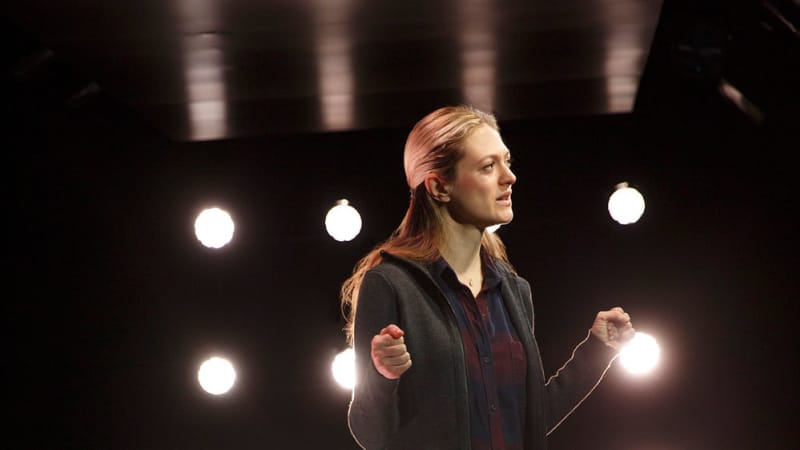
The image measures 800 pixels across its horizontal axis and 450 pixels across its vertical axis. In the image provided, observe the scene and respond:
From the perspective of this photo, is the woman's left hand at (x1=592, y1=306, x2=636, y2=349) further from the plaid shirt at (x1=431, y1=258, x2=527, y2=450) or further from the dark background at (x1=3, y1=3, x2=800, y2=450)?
the dark background at (x1=3, y1=3, x2=800, y2=450)

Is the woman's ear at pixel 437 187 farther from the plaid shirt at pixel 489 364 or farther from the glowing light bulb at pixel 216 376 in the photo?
the glowing light bulb at pixel 216 376

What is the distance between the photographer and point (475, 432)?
59.1 inches

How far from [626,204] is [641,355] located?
553 mm

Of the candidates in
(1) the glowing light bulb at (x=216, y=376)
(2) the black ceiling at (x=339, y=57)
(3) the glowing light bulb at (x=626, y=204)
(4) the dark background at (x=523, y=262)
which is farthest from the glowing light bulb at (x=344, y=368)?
(3) the glowing light bulb at (x=626, y=204)

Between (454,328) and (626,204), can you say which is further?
(626,204)

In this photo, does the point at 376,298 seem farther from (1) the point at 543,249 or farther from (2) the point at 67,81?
(1) the point at 543,249

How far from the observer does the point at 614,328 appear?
5.60 ft

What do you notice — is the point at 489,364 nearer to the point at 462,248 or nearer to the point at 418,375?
the point at 418,375

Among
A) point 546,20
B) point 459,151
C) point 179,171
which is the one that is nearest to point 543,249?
point 546,20

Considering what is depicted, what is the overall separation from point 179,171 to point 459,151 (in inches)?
103

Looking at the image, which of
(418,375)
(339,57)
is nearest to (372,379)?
(418,375)

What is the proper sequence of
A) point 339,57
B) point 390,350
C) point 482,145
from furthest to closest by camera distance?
point 339,57 → point 482,145 → point 390,350

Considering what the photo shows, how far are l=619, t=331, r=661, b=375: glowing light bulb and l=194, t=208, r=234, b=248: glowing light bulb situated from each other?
1507mm

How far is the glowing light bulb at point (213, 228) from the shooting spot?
372 centimetres
